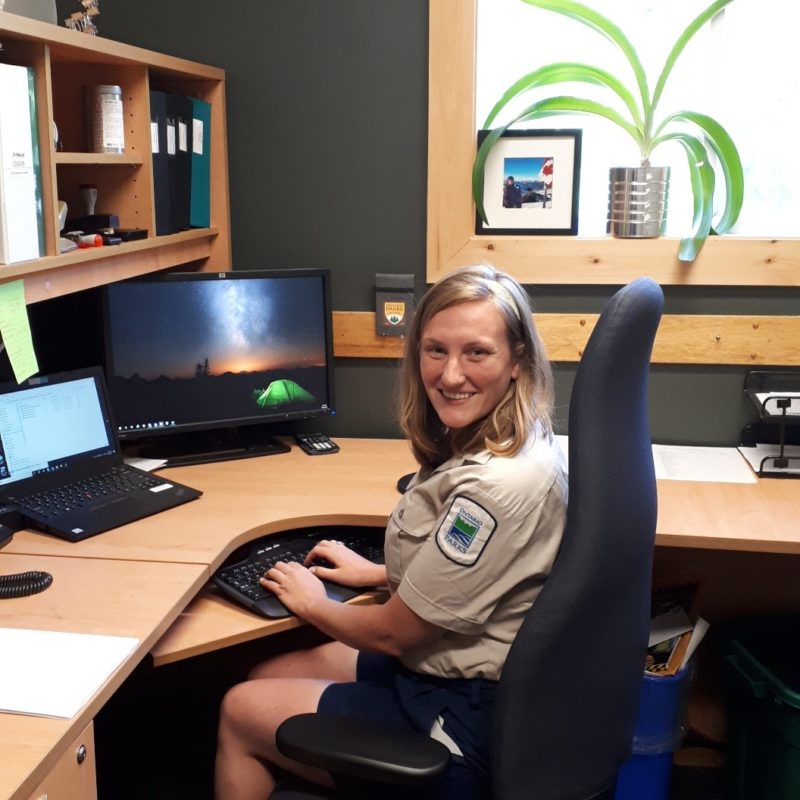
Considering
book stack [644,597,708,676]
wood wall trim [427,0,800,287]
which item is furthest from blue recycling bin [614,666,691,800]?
wood wall trim [427,0,800,287]

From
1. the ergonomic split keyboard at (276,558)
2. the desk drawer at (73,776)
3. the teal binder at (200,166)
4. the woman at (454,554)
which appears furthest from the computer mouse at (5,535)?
the teal binder at (200,166)

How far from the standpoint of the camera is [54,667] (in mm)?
1353

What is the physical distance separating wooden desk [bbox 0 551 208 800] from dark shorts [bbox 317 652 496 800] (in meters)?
0.32

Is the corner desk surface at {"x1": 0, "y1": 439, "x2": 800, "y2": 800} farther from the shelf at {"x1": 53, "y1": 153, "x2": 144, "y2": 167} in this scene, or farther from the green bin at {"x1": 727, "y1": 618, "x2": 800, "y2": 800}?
the shelf at {"x1": 53, "y1": 153, "x2": 144, "y2": 167}

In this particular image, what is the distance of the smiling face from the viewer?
1.55 metres

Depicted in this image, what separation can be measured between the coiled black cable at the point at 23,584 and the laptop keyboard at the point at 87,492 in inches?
11.0

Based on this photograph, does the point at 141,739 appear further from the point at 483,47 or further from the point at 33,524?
the point at 483,47

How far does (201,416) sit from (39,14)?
1.07 meters

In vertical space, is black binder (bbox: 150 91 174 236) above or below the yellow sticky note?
above

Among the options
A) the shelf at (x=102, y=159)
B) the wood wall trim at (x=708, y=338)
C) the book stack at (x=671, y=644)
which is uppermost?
the shelf at (x=102, y=159)

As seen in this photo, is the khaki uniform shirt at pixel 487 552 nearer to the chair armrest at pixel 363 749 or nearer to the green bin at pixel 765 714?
the chair armrest at pixel 363 749

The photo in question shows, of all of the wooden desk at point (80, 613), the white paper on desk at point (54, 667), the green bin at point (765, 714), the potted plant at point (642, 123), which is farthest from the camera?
the potted plant at point (642, 123)

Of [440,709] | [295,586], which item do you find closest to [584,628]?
[440,709]

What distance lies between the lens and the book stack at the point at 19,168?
5.23 ft
